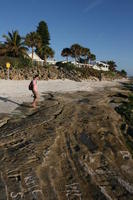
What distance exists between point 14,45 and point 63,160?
134 ft

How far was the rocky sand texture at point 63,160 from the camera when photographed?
3.29 meters

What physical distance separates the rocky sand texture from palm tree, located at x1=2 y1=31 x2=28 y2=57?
36.8 meters

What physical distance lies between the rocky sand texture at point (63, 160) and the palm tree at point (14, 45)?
36.8 metres

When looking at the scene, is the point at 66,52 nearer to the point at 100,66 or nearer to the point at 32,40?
the point at 100,66

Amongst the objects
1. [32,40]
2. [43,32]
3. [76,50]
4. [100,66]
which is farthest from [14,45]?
[100,66]

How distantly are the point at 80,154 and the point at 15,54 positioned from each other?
40.1m

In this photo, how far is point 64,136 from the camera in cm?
Result: 574

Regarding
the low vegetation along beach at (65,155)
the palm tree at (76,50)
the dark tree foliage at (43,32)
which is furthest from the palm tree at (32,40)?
the low vegetation along beach at (65,155)

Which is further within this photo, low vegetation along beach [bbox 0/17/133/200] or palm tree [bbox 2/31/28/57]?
palm tree [bbox 2/31/28/57]

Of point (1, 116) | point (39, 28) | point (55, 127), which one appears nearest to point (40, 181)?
point (55, 127)

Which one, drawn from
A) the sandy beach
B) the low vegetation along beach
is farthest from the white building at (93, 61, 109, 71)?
the low vegetation along beach

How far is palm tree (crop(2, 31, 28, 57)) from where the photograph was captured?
134 ft

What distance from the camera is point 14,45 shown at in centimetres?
4125

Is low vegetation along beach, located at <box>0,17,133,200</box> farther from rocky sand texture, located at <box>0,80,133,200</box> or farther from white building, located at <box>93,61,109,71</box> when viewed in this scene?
white building, located at <box>93,61,109,71</box>
